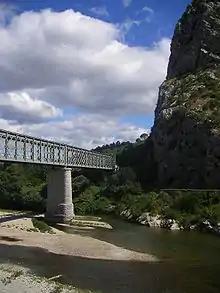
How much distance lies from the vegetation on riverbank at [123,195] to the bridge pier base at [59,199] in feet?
43.3

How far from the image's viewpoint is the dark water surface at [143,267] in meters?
37.1

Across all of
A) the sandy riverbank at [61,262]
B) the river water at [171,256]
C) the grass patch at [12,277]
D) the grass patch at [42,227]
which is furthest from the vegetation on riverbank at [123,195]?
the grass patch at [12,277]

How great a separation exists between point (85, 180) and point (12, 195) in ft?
90.8

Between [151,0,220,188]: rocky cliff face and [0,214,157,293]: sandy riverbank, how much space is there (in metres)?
50.3

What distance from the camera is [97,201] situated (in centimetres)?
11031

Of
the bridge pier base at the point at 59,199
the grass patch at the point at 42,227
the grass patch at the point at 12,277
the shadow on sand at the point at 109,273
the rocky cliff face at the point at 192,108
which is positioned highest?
the rocky cliff face at the point at 192,108

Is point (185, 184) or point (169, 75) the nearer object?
point (185, 184)

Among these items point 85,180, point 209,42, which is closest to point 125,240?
point 85,180

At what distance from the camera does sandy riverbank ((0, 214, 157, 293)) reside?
1431 inches

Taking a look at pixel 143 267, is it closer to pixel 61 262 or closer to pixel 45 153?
pixel 61 262

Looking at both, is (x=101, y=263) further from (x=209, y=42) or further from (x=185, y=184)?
(x=209, y=42)

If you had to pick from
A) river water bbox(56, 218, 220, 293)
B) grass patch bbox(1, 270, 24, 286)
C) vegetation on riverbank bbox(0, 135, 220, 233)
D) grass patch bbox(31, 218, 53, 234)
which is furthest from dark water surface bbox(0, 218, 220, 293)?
vegetation on riverbank bbox(0, 135, 220, 233)

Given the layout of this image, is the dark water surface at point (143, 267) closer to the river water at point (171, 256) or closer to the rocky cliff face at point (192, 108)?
the river water at point (171, 256)

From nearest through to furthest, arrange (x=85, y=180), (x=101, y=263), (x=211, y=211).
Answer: (x=101, y=263) < (x=211, y=211) < (x=85, y=180)
